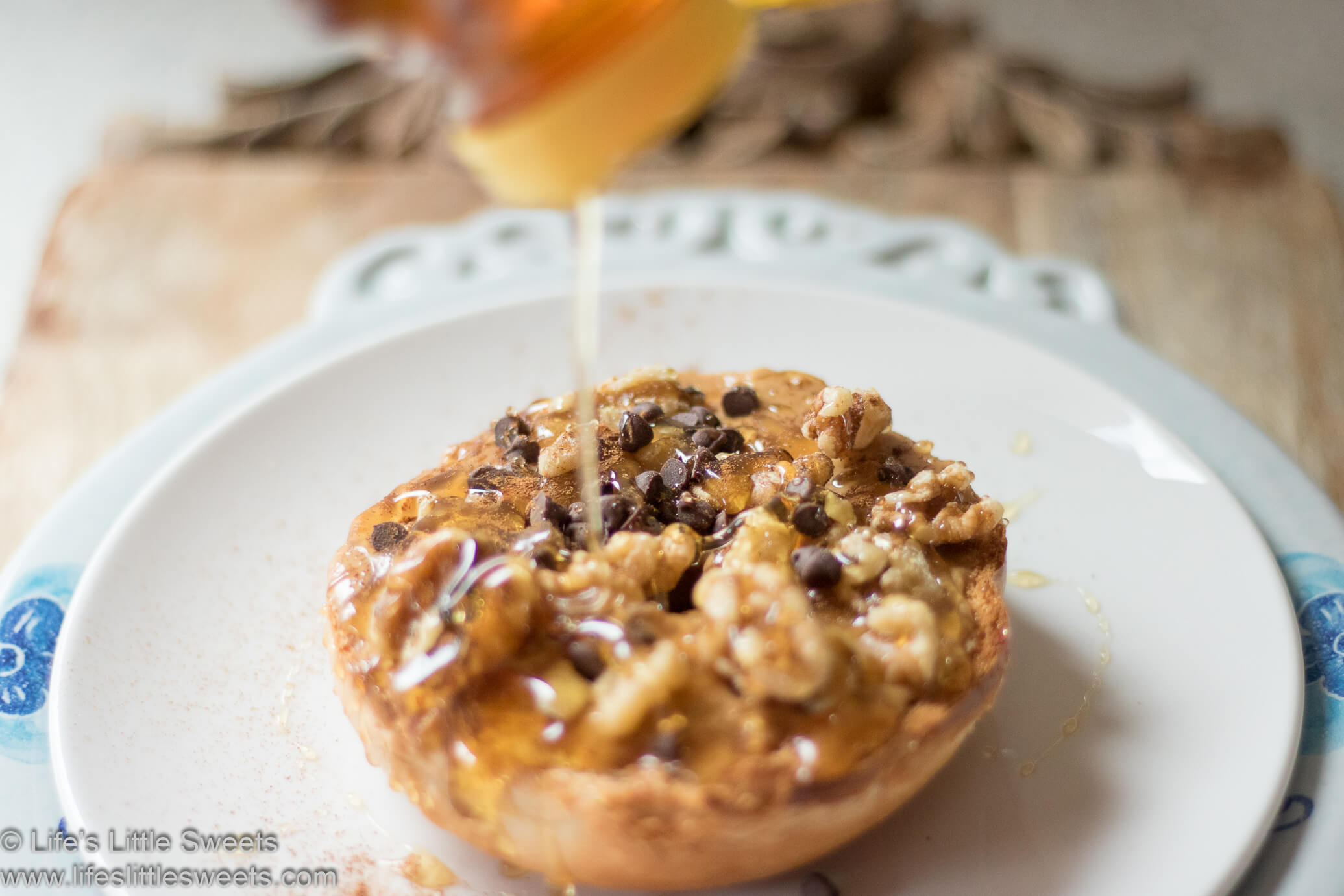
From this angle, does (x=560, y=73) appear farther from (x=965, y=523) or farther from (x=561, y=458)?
(x=965, y=523)

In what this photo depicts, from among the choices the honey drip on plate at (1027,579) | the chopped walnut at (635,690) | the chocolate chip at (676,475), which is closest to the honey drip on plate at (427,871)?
the chopped walnut at (635,690)

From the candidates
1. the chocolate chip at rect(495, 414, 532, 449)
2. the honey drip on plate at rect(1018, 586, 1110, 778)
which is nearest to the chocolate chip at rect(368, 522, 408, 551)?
the chocolate chip at rect(495, 414, 532, 449)

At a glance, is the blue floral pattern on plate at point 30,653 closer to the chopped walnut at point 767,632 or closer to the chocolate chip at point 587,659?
the chocolate chip at point 587,659

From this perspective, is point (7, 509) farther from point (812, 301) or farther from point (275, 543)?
point (812, 301)

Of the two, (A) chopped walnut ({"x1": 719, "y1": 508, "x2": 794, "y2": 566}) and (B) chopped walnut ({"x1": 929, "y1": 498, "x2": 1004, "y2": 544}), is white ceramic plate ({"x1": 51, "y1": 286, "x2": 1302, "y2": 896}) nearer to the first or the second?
(B) chopped walnut ({"x1": 929, "y1": 498, "x2": 1004, "y2": 544})

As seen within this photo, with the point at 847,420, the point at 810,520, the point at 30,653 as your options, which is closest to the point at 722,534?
the point at 810,520
